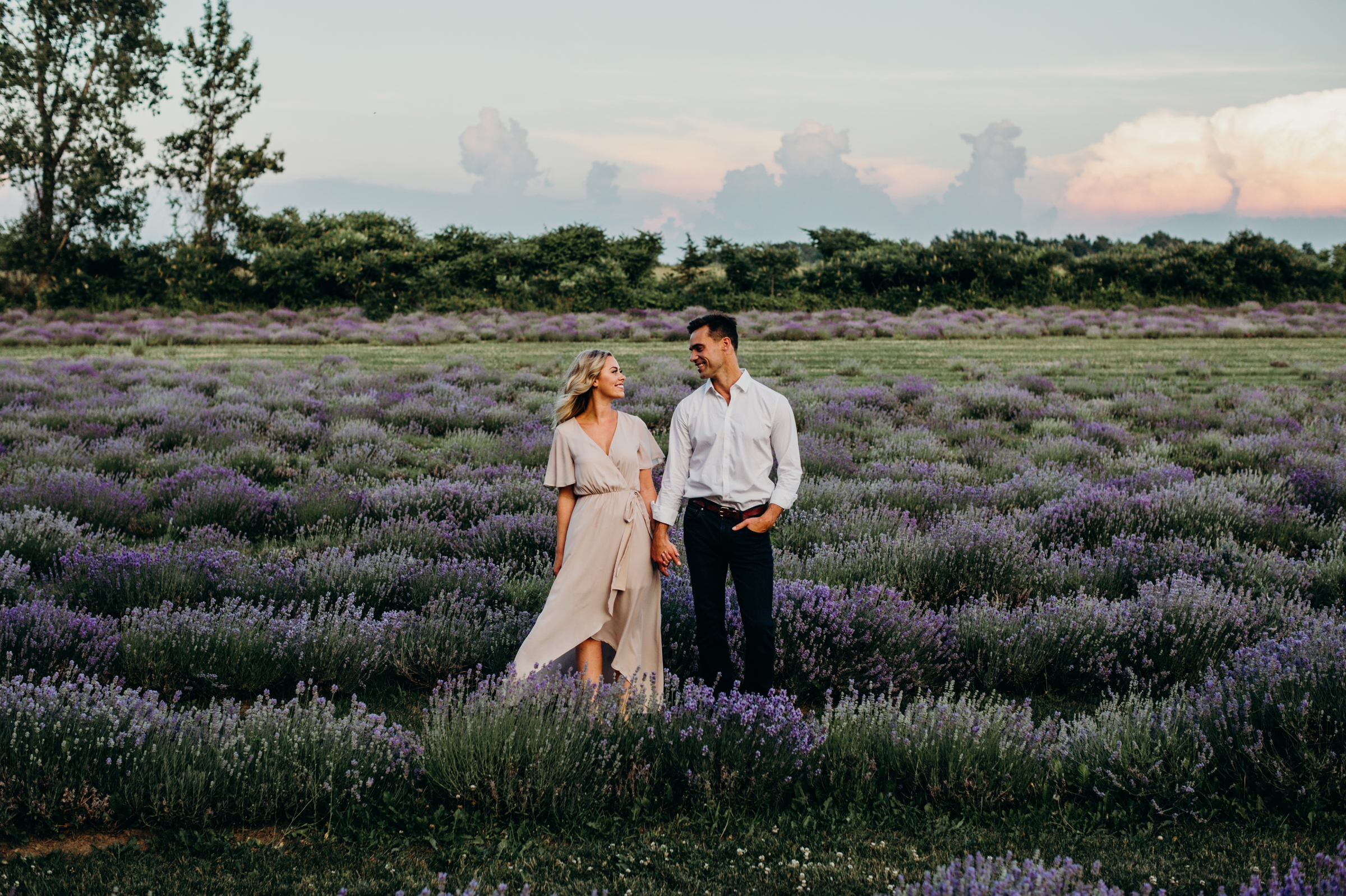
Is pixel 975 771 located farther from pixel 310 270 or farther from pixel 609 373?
pixel 310 270

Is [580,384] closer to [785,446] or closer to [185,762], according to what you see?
[785,446]

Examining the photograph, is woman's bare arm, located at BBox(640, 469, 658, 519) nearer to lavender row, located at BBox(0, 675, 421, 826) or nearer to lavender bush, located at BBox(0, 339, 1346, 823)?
lavender bush, located at BBox(0, 339, 1346, 823)

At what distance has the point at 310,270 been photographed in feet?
116

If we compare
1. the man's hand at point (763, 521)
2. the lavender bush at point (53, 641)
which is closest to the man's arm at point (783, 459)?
the man's hand at point (763, 521)

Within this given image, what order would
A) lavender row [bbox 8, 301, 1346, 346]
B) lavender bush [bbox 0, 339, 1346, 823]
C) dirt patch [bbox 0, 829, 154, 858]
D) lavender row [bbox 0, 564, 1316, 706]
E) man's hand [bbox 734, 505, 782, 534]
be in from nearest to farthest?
dirt patch [bbox 0, 829, 154, 858] < lavender bush [bbox 0, 339, 1346, 823] < man's hand [bbox 734, 505, 782, 534] < lavender row [bbox 0, 564, 1316, 706] < lavender row [bbox 8, 301, 1346, 346]

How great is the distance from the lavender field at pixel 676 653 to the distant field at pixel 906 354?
8616mm

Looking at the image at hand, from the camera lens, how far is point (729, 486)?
3928mm

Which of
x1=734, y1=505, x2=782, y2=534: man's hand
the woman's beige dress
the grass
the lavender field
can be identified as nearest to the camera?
the grass

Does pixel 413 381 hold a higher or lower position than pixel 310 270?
lower

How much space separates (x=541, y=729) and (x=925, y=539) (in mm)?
3745

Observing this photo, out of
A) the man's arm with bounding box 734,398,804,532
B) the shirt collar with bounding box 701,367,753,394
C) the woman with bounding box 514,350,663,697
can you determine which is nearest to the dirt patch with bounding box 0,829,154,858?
the woman with bounding box 514,350,663,697

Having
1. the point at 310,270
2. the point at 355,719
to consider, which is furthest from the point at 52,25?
the point at 355,719

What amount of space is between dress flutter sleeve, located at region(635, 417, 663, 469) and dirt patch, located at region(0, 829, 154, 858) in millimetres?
2457

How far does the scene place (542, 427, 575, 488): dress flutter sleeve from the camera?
13.4ft
